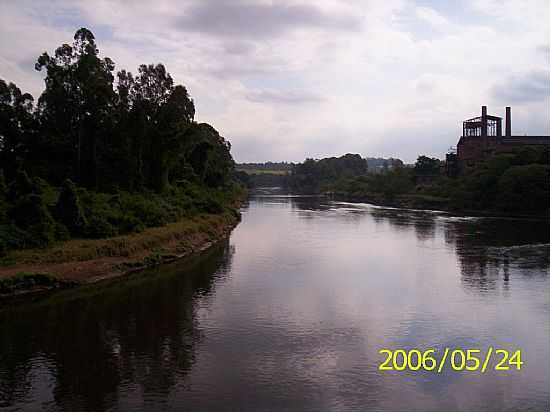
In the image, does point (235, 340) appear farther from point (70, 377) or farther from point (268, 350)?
point (70, 377)

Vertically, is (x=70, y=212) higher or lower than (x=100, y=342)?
higher

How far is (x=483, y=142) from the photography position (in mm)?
76188

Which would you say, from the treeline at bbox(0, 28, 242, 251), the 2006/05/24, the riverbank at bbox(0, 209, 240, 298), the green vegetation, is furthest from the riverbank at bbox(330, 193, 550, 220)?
the 2006/05/24

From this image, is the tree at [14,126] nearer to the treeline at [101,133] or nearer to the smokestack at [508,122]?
the treeline at [101,133]

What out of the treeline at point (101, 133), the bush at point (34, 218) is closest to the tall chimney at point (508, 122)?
the treeline at point (101, 133)

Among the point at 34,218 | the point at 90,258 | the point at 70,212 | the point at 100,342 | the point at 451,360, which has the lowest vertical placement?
the point at 451,360

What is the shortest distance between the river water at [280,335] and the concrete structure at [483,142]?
49211mm

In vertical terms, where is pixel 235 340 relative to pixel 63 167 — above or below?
below

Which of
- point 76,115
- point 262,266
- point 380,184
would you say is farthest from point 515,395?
point 380,184

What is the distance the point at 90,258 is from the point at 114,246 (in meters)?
1.77

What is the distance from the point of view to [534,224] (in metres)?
50.4

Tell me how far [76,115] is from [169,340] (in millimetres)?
26535

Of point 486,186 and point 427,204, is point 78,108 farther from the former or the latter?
point 427,204

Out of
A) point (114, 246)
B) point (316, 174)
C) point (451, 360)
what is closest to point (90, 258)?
point (114, 246)
